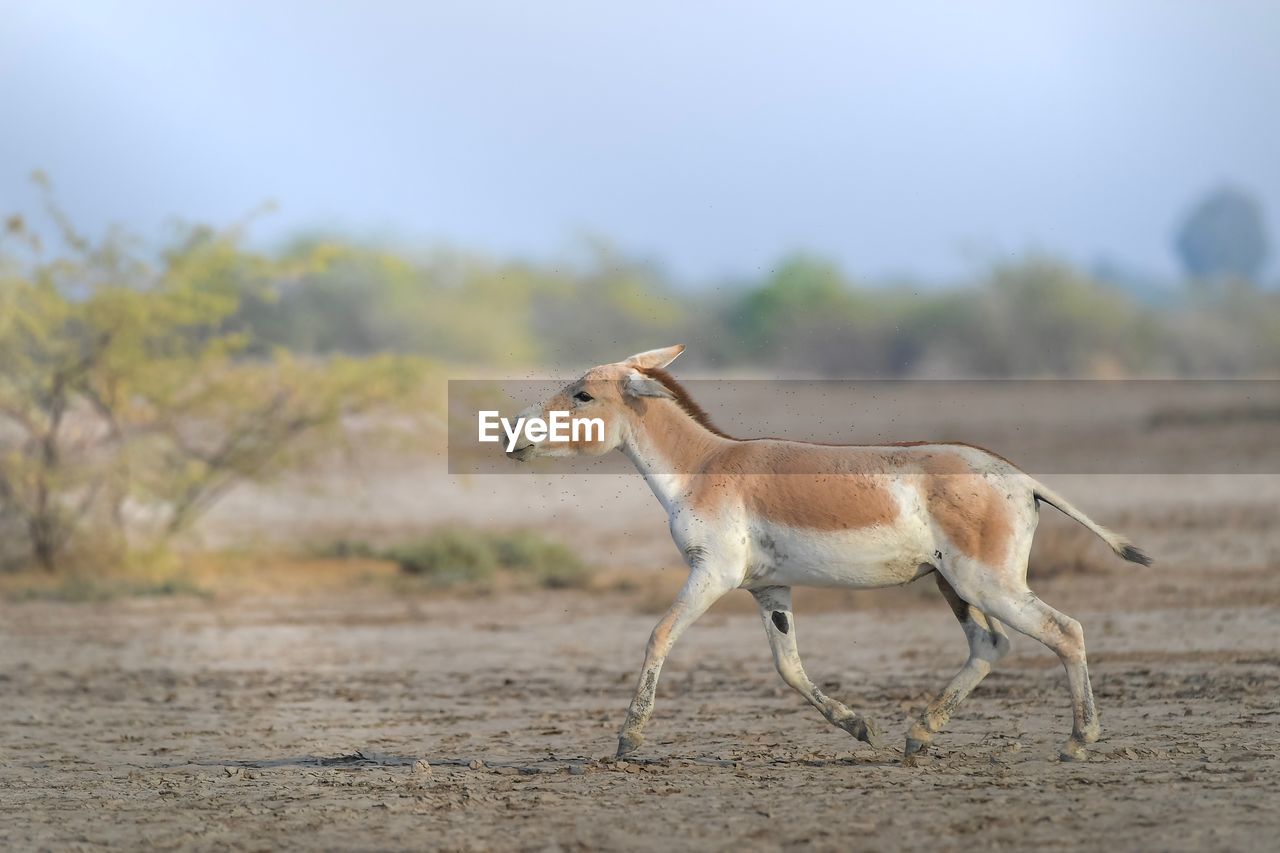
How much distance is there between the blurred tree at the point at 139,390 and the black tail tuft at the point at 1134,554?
1242 cm

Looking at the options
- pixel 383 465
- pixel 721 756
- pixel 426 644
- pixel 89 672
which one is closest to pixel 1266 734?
pixel 721 756

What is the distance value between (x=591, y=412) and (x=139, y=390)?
39.1 feet

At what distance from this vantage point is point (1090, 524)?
318 inches

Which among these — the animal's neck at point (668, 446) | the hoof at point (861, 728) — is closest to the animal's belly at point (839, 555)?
the animal's neck at point (668, 446)

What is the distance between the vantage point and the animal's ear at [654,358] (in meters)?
8.71

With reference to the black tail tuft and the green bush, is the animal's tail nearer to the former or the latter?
the black tail tuft

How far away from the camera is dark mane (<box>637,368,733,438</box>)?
8.72 m

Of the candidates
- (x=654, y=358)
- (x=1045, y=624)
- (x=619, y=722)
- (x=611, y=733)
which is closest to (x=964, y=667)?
(x=1045, y=624)

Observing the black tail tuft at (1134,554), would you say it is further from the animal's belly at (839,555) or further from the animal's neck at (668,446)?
the animal's neck at (668,446)

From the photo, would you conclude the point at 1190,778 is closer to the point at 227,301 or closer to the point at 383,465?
the point at 227,301

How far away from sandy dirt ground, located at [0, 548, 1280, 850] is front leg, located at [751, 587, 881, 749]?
219 millimetres

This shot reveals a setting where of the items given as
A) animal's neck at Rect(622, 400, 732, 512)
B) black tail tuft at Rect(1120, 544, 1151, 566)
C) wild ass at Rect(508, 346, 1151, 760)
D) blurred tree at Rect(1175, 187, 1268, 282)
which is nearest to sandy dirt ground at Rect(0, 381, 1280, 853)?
wild ass at Rect(508, 346, 1151, 760)

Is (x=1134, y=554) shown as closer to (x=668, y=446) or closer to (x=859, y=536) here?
(x=859, y=536)

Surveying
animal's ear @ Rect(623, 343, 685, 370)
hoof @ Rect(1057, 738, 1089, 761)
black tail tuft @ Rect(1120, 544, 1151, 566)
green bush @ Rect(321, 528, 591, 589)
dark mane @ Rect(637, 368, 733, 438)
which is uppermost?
animal's ear @ Rect(623, 343, 685, 370)
